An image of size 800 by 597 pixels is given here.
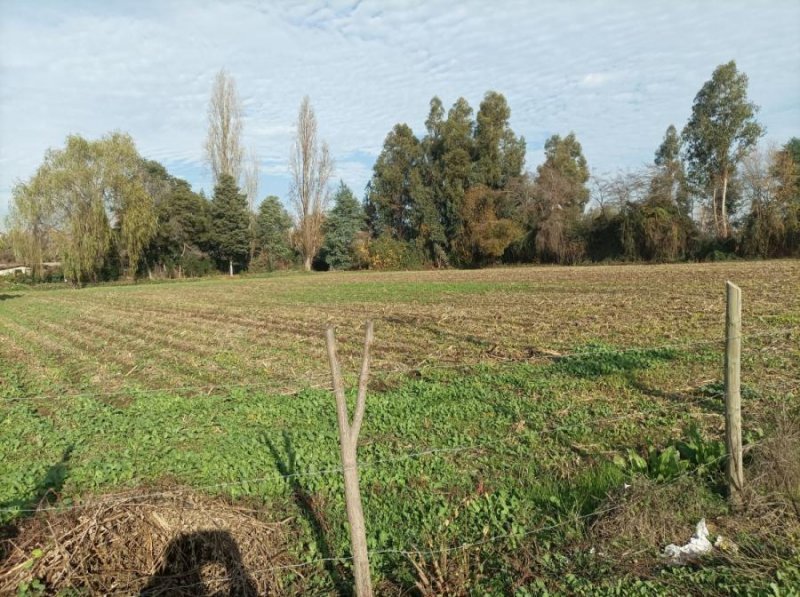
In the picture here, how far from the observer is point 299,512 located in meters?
4.00

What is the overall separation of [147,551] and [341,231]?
55882mm

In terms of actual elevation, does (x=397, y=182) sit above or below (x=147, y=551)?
above

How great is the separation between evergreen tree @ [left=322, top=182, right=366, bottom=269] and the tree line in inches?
6.1

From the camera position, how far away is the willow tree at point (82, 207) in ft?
134

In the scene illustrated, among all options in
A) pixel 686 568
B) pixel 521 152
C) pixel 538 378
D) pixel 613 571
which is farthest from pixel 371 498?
pixel 521 152

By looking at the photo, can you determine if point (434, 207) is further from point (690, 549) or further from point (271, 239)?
point (690, 549)

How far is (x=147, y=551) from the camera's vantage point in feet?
10.9

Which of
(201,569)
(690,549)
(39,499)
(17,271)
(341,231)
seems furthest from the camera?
(341,231)

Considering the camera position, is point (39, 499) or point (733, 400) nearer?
point (733, 400)

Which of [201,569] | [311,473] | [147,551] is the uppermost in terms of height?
[311,473]

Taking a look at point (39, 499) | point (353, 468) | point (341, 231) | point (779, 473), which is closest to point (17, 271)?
point (341, 231)

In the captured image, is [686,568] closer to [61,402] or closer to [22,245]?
[61,402]

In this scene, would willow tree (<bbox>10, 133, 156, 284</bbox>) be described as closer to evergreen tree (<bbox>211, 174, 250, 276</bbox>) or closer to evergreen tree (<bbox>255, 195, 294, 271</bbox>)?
evergreen tree (<bbox>211, 174, 250, 276</bbox>)

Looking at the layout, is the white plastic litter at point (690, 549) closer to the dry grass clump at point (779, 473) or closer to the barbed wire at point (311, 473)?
the dry grass clump at point (779, 473)
